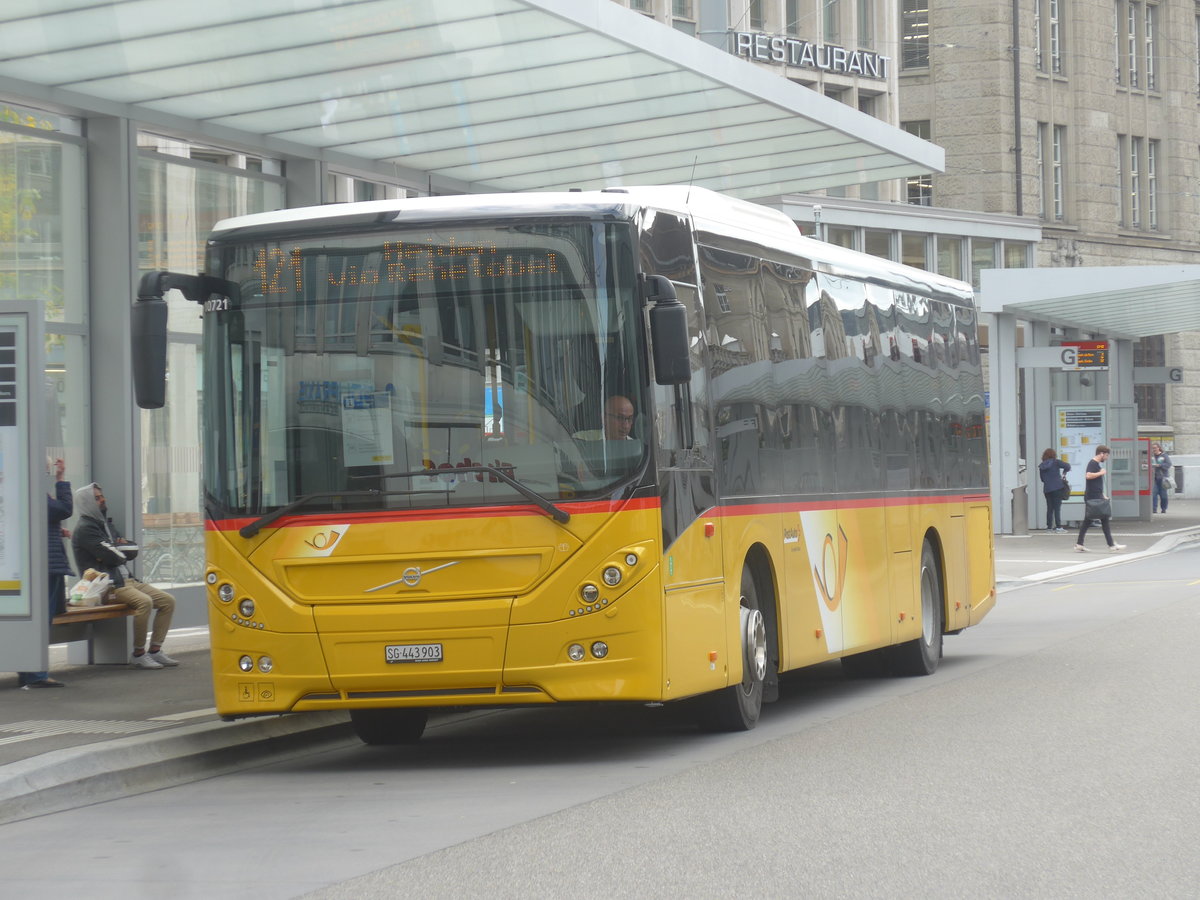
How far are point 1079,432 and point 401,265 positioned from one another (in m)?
32.4

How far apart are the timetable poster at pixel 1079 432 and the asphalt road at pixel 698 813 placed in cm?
2758

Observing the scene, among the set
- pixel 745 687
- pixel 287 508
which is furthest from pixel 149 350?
pixel 745 687

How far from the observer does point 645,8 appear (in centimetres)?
4544

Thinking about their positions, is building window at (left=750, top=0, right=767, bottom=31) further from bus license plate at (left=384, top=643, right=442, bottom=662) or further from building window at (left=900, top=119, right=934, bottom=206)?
bus license plate at (left=384, top=643, right=442, bottom=662)

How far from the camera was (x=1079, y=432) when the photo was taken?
1618 inches

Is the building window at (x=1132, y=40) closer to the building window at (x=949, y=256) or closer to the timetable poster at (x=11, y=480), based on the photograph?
the building window at (x=949, y=256)

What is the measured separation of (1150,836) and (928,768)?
210cm

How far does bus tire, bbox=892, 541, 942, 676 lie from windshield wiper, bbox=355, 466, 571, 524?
601 cm

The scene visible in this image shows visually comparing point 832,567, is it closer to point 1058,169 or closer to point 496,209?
point 496,209

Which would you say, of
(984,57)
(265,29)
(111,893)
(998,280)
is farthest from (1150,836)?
(984,57)

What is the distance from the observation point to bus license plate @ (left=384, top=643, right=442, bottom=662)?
34.0 ft

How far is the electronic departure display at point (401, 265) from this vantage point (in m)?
10.5

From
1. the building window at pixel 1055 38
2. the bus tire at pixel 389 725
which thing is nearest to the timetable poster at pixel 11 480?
the bus tire at pixel 389 725

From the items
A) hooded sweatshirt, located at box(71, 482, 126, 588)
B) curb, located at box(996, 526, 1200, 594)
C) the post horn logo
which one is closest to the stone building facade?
curb, located at box(996, 526, 1200, 594)
